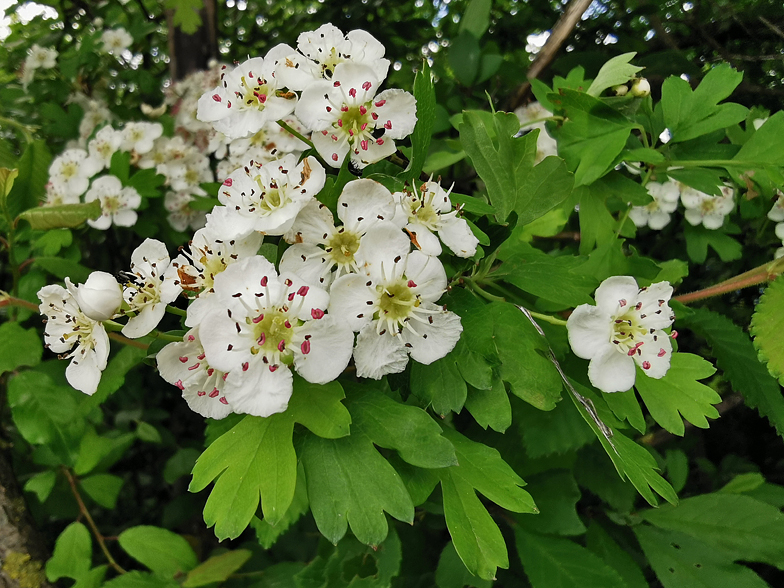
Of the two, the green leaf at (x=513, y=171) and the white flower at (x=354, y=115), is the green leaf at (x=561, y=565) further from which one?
the white flower at (x=354, y=115)

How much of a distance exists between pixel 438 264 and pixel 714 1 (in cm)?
186

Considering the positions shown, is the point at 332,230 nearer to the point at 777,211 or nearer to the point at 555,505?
the point at 555,505

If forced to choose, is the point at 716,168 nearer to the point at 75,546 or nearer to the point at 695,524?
the point at 695,524

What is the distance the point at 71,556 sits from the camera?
117 centimetres

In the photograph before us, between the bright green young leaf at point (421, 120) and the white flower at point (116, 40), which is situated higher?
the bright green young leaf at point (421, 120)

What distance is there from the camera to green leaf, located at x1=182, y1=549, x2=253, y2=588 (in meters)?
1.10

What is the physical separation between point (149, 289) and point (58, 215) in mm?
431

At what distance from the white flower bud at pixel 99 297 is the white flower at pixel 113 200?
0.76 meters

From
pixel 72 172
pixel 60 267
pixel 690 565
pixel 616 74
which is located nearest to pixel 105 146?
pixel 72 172

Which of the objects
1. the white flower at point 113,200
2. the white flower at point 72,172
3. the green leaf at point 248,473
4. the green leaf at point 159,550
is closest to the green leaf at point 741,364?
the green leaf at point 248,473

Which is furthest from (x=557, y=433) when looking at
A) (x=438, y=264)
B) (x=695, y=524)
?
(x=438, y=264)

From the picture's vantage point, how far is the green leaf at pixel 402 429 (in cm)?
65

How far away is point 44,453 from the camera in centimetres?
129

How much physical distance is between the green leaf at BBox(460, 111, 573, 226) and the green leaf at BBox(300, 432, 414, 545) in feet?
1.32
